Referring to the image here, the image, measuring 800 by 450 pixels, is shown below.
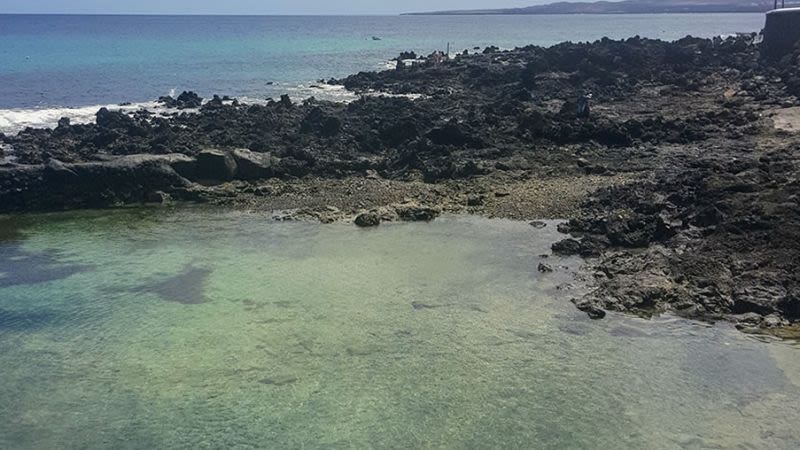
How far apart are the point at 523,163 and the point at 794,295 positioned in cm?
1167

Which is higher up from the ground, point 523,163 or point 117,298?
point 523,163

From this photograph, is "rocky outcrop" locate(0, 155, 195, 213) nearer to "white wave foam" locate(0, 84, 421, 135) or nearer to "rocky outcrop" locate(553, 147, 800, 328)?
"white wave foam" locate(0, 84, 421, 135)

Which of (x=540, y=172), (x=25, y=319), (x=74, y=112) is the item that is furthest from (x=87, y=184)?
(x=74, y=112)

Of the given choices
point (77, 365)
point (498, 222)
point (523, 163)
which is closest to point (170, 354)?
point (77, 365)

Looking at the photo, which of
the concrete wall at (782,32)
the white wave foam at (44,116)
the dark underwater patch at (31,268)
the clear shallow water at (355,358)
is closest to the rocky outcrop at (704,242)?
the clear shallow water at (355,358)

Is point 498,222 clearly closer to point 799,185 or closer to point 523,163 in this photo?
point 523,163

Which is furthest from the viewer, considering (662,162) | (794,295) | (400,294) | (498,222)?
(662,162)

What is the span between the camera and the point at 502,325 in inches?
517

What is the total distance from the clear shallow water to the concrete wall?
38010 mm

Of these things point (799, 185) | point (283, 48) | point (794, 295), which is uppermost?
point (283, 48)

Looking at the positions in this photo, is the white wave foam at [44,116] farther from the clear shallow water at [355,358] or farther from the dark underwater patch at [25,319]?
the dark underwater patch at [25,319]

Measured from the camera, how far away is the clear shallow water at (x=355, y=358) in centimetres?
1005

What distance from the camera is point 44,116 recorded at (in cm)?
3619

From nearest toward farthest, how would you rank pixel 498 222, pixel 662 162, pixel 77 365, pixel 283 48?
1. pixel 77 365
2. pixel 498 222
3. pixel 662 162
4. pixel 283 48
